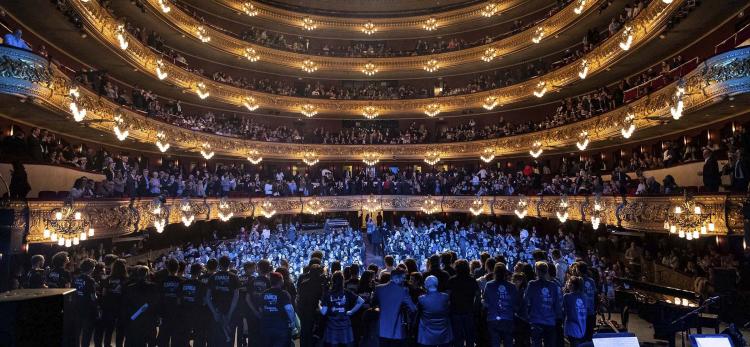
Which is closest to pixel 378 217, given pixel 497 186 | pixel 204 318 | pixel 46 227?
pixel 497 186

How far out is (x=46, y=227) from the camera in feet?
38.4

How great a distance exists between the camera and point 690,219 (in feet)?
42.4

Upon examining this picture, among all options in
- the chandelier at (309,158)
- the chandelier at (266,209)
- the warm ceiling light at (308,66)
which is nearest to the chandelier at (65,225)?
the chandelier at (266,209)

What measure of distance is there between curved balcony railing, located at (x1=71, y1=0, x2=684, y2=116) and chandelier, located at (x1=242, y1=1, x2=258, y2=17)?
6416mm

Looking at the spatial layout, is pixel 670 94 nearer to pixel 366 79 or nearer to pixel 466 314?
pixel 466 314

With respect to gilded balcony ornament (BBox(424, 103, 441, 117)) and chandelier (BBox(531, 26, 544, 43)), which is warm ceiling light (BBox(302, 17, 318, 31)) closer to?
gilded balcony ornament (BBox(424, 103, 441, 117))

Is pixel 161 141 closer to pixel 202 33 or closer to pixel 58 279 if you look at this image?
pixel 202 33

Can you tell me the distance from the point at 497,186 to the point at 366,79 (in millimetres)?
16463

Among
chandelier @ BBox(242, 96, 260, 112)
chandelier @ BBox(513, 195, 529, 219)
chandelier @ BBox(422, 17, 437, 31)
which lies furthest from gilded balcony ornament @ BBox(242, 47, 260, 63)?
chandelier @ BBox(513, 195, 529, 219)

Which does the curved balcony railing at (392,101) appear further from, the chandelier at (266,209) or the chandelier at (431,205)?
the chandelier at (431,205)

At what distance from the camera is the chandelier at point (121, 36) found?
18.2 metres

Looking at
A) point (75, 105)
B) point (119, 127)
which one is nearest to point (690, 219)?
point (75, 105)

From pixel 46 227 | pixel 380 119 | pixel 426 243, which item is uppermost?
pixel 380 119

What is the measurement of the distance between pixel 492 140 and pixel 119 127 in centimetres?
2426
